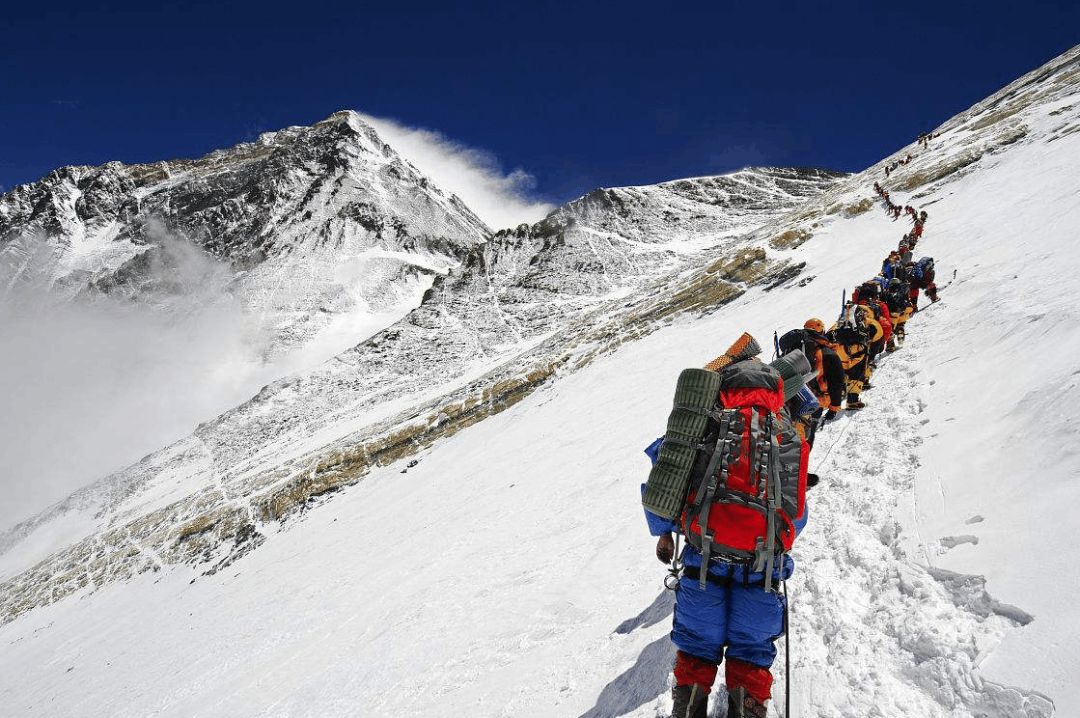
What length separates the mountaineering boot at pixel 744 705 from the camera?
3.07m

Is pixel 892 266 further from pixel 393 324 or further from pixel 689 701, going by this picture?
pixel 393 324

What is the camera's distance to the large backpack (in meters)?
3.11

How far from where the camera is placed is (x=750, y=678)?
3113 millimetres

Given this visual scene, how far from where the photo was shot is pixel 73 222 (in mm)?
192000

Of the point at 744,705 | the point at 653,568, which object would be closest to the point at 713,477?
the point at 744,705

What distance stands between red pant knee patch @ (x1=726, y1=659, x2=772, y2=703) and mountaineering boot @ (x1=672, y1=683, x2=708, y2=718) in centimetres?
19

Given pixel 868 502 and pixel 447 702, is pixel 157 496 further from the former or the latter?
pixel 868 502

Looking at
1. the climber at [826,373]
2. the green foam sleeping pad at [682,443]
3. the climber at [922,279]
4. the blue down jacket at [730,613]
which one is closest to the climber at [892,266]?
the climber at [922,279]

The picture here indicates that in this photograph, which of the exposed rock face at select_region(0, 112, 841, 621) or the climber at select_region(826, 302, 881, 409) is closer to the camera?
the climber at select_region(826, 302, 881, 409)

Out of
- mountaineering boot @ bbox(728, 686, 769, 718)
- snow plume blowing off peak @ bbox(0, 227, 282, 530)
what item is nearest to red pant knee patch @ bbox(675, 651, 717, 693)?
mountaineering boot @ bbox(728, 686, 769, 718)

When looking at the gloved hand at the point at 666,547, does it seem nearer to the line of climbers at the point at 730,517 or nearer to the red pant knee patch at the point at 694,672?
the line of climbers at the point at 730,517

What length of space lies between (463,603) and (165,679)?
12528 mm

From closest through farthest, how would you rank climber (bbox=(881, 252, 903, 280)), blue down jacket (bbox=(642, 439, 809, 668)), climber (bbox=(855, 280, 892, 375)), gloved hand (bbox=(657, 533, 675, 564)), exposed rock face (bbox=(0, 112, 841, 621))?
blue down jacket (bbox=(642, 439, 809, 668)), gloved hand (bbox=(657, 533, 675, 564)), climber (bbox=(855, 280, 892, 375)), climber (bbox=(881, 252, 903, 280)), exposed rock face (bbox=(0, 112, 841, 621))

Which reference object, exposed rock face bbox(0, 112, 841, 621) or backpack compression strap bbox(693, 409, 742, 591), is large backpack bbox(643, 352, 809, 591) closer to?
backpack compression strap bbox(693, 409, 742, 591)
